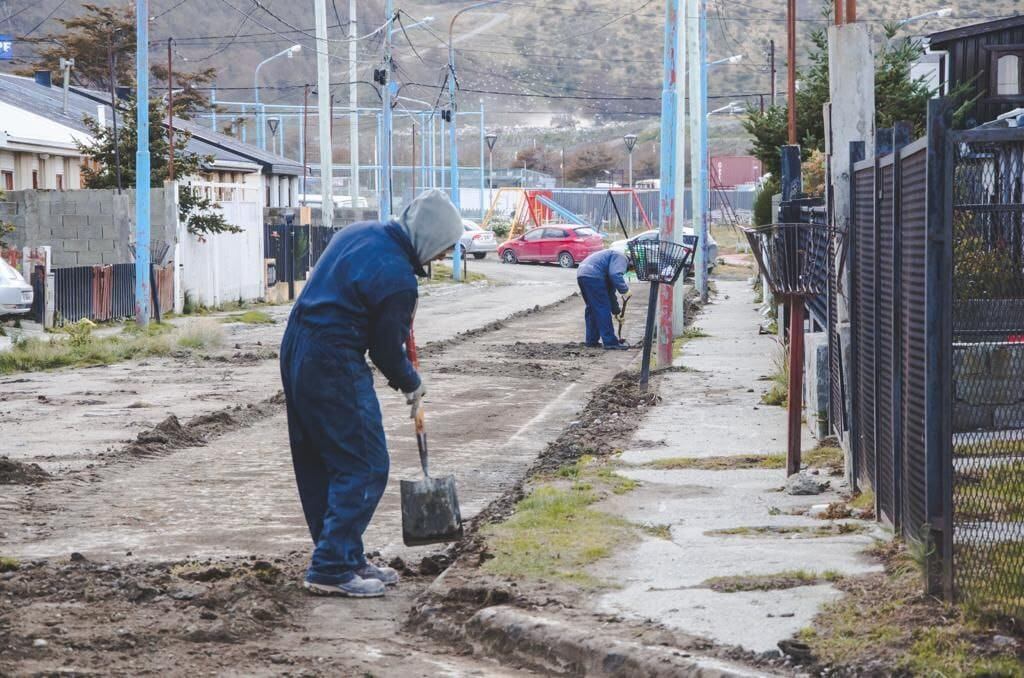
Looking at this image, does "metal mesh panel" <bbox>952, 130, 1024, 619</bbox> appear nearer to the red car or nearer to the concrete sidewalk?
the concrete sidewalk

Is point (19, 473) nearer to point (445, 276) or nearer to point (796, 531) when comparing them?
point (796, 531)

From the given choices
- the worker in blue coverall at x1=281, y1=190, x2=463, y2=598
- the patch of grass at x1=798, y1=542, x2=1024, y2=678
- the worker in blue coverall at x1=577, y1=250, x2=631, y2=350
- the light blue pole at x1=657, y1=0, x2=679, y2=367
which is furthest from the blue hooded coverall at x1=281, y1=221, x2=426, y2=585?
the worker in blue coverall at x1=577, y1=250, x2=631, y2=350

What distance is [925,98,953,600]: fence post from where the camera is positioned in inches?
239

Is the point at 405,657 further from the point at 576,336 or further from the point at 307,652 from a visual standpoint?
the point at 576,336

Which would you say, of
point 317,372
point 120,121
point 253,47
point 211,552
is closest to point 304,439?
point 317,372

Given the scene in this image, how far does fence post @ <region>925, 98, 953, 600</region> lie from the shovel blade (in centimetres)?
255

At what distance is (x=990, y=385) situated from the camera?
Result: 722 centimetres

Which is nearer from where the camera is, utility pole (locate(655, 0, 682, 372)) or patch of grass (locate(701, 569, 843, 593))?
patch of grass (locate(701, 569, 843, 593))

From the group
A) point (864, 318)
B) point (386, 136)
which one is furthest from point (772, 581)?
point (386, 136)

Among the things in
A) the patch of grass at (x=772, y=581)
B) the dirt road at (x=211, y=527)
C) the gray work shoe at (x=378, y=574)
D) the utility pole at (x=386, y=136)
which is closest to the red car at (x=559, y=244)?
the utility pole at (x=386, y=136)

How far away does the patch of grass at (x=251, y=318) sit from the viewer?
28.3 meters

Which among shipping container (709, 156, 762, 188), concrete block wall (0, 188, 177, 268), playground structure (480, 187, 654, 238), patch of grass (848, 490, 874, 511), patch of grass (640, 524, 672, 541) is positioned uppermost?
shipping container (709, 156, 762, 188)

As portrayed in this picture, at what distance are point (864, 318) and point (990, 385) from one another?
1605mm

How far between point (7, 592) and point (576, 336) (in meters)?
18.2
